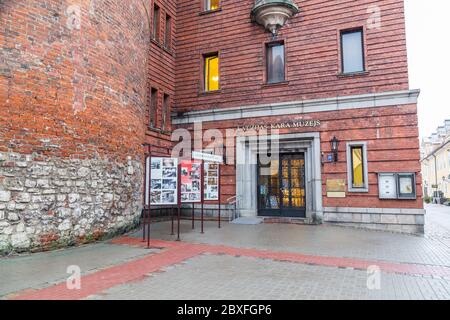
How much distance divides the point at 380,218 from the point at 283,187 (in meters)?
3.81

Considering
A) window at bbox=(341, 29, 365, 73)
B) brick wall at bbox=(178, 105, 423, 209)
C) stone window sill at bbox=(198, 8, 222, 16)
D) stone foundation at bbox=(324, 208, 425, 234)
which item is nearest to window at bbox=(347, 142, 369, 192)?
brick wall at bbox=(178, 105, 423, 209)

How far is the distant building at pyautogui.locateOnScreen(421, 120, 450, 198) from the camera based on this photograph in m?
47.7

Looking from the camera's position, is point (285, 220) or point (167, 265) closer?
point (167, 265)

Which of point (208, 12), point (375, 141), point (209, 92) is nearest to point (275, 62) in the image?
point (209, 92)

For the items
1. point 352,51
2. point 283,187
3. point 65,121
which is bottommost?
point 283,187

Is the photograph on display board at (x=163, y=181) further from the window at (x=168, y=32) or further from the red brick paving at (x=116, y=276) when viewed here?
the window at (x=168, y=32)

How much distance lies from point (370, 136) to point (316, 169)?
2266 mm

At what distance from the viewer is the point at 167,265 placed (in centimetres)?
681

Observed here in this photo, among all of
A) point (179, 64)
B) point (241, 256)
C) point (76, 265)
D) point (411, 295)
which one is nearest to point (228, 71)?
point (179, 64)

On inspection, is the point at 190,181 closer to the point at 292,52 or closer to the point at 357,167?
the point at 357,167

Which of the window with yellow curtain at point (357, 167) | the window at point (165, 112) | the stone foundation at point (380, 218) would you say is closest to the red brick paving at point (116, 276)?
the stone foundation at point (380, 218)

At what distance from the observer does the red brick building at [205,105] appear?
25.9 ft

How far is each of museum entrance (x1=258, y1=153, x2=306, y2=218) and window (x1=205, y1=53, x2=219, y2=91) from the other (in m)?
4.29
